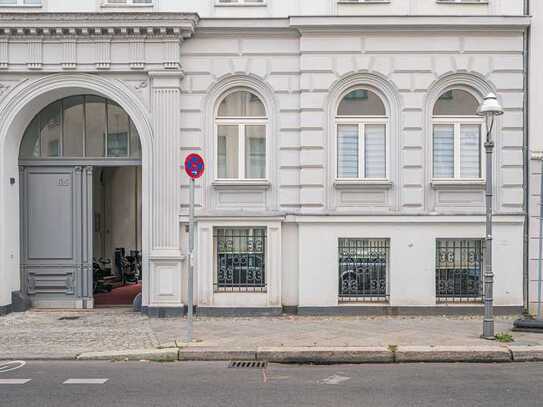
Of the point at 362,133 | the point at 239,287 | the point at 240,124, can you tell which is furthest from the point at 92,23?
the point at 239,287

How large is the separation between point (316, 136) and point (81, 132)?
5521 millimetres

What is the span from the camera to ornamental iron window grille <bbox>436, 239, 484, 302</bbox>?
13.3 meters

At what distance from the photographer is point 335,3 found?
42.8ft

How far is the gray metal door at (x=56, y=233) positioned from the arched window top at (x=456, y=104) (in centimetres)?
807

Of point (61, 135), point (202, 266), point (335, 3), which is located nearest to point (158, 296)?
point (202, 266)

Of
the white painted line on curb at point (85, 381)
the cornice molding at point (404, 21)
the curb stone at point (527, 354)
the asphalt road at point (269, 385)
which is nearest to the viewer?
the asphalt road at point (269, 385)

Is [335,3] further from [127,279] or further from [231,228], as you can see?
[127,279]

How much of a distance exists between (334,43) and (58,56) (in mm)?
5943

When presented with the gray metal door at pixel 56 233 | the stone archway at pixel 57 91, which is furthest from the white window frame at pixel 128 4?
the gray metal door at pixel 56 233

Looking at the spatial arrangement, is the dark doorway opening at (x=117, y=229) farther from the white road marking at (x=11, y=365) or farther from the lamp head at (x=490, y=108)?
the lamp head at (x=490, y=108)

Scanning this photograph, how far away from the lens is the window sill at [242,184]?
13117 mm

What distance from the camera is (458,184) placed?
13.1 metres

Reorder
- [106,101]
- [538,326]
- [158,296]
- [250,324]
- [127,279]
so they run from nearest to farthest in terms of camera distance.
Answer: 1. [538,326]
2. [250,324]
3. [158,296]
4. [106,101]
5. [127,279]

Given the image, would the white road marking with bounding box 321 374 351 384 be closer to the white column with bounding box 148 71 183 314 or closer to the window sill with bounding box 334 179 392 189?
the white column with bounding box 148 71 183 314
